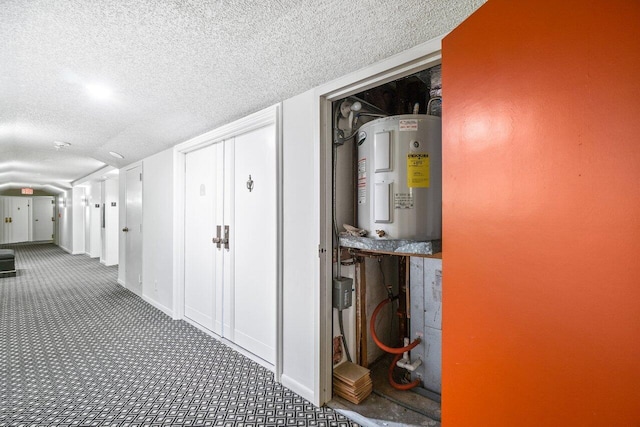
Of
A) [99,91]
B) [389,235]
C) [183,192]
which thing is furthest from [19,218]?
[389,235]

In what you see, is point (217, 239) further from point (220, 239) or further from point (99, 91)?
point (99, 91)

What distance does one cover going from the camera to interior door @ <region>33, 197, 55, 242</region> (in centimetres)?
1304

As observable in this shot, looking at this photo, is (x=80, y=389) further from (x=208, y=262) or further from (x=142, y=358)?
(x=208, y=262)

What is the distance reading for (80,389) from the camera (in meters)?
2.18

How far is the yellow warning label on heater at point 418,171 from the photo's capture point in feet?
5.55

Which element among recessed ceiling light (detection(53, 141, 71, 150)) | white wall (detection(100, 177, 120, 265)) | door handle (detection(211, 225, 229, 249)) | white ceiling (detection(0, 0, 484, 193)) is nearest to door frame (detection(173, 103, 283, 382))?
white ceiling (detection(0, 0, 484, 193))

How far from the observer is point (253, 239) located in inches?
108

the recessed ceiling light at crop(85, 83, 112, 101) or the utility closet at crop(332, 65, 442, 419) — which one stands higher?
the recessed ceiling light at crop(85, 83, 112, 101)

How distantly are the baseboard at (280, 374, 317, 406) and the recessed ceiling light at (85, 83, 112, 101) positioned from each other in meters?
2.75

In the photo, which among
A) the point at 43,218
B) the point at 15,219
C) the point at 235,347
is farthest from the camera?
the point at 43,218

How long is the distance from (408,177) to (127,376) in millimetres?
2761

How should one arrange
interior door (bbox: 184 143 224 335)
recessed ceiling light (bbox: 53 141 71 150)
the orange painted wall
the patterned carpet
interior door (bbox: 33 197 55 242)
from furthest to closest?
interior door (bbox: 33 197 55 242), recessed ceiling light (bbox: 53 141 71 150), interior door (bbox: 184 143 224 335), the patterned carpet, the orange painted wall

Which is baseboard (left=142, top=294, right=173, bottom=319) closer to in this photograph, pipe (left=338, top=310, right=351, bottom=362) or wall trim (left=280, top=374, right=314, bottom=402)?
wall trim (left=280, top=374, right=314, bottom=402)

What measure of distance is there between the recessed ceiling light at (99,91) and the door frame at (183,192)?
94 cm
